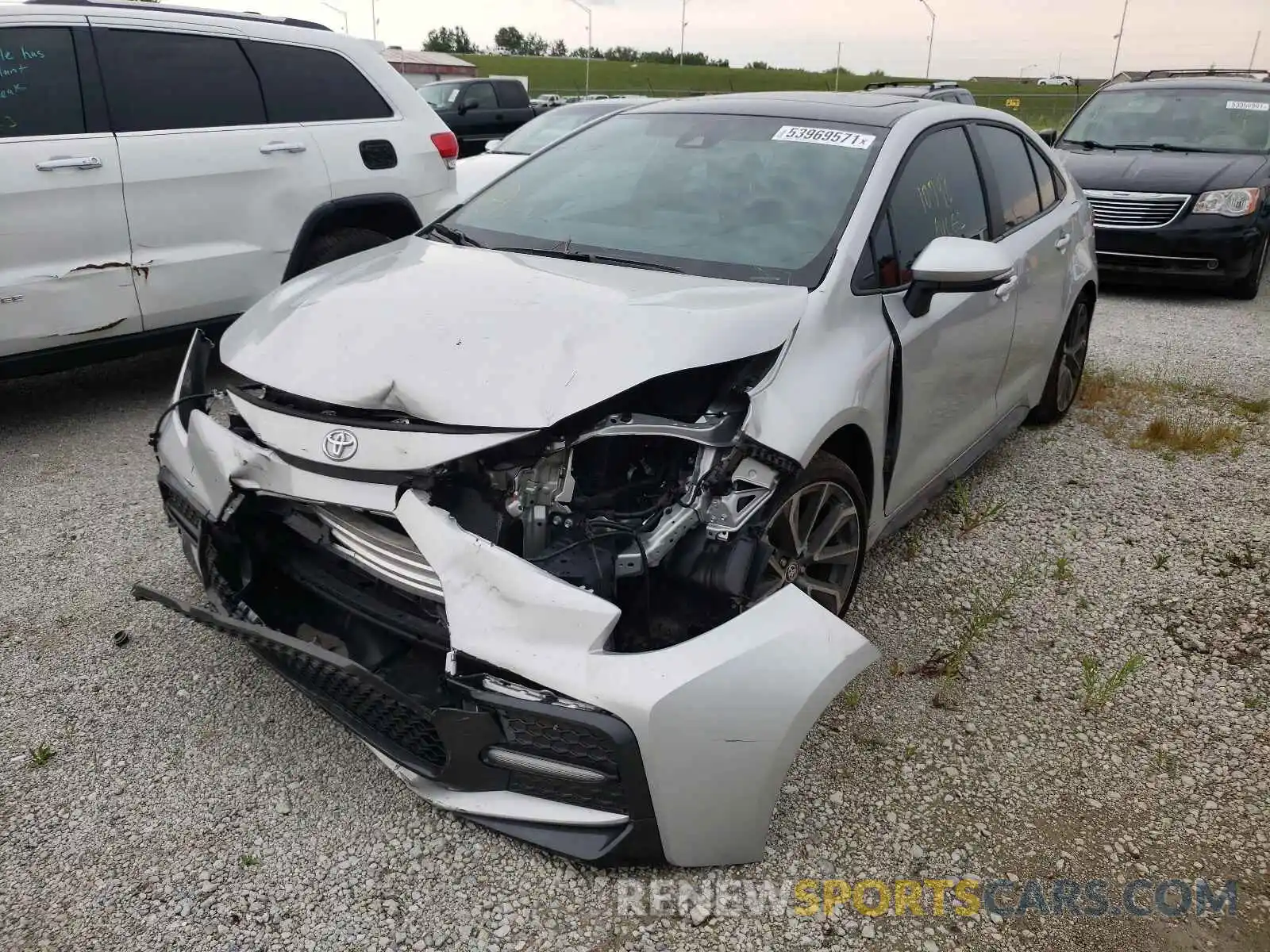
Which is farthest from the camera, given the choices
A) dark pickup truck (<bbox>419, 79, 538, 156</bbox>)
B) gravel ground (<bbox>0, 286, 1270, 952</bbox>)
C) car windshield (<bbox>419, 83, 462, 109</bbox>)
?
car windshield (<bbox>419, 83, 462, 109</bbox>)

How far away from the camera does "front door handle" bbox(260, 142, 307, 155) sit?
4895 mm

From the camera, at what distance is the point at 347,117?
5.34m

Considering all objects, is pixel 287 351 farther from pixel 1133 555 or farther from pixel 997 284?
pixel 1133 555

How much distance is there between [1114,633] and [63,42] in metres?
5.02

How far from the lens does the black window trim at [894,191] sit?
9.31 ft

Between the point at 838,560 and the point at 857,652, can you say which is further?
the point at 838,560

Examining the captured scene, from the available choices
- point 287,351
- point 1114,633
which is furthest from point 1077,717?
point 287,351

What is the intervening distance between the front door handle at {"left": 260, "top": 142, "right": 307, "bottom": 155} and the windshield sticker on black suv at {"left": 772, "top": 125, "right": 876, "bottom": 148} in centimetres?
286

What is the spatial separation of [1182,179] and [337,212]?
6935mm

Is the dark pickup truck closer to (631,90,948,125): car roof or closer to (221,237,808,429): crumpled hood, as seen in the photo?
(631,90,948,125): car roof

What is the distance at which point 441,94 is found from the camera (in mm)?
16141

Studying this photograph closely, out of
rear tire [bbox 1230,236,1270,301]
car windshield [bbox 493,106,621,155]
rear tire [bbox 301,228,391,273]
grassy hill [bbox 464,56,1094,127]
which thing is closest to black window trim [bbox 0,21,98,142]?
rear tire [bbox 301,228,391,273]

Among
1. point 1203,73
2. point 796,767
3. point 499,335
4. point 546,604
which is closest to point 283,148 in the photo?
point 499,335

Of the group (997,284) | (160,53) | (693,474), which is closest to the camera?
(693,474)
